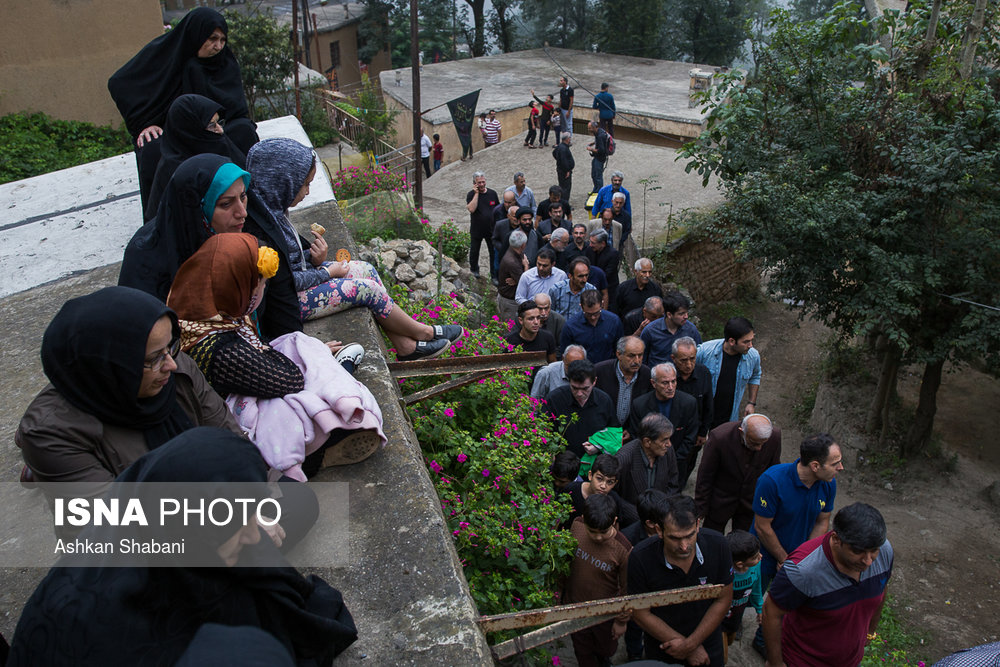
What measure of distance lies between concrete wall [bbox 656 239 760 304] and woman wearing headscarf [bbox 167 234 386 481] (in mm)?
8990

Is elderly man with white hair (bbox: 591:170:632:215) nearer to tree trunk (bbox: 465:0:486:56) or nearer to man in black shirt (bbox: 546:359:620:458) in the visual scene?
man in black shirt (bbox: 546:359:620:458)

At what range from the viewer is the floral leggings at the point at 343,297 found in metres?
4.04

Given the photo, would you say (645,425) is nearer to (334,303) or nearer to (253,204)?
(334,303)

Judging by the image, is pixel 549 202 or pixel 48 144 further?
pixel 48 144

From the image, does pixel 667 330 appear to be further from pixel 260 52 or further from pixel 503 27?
pixel 503 27

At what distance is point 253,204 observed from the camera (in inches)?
141

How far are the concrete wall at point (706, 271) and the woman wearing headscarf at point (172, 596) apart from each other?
32.8ft

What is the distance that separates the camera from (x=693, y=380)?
5406mm

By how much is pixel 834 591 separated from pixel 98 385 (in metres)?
3.13

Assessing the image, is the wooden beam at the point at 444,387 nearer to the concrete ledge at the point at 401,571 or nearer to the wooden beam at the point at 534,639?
Result: the concrete ledge at the point at 401,571

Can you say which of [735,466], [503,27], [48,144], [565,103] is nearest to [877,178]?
[735,466]

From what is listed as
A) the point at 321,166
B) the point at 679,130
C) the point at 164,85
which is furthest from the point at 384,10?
the point at 164,85

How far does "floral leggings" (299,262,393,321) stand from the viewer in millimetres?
4043

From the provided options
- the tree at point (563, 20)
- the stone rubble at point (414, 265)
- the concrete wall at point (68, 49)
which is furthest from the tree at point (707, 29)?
the stone rubble at point (414, 265)
